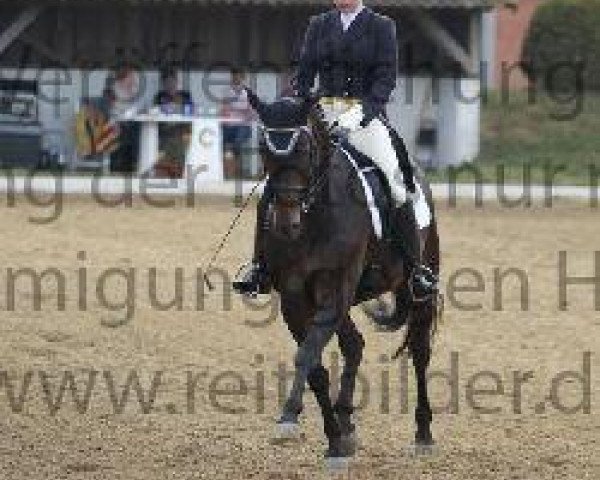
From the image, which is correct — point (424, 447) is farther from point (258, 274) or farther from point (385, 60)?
point (385, 60)

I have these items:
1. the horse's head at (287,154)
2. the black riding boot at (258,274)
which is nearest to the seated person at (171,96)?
the black riding boot at (258,274)

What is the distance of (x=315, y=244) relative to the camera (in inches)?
359

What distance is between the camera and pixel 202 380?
1247cm

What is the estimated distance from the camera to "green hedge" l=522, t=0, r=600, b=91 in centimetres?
3456

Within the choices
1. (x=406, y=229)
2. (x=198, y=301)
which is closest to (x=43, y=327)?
(x=198, y=301)

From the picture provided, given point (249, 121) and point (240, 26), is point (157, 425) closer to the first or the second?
point (249, 121)

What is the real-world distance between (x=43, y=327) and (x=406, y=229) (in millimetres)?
5211

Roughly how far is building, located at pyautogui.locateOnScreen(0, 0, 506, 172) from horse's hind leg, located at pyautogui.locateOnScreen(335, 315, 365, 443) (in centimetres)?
2152

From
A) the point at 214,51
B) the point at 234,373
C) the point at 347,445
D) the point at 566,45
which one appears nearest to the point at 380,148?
the point at 347,445

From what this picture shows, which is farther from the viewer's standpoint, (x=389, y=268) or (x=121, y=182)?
(x=121, y=182)

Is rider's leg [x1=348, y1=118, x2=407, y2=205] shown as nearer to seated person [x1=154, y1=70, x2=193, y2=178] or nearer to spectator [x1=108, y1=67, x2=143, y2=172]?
seated person [x1=154, y1=70, x2=193, y2=178]

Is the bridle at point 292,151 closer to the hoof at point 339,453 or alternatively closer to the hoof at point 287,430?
the hoof at point 287,430

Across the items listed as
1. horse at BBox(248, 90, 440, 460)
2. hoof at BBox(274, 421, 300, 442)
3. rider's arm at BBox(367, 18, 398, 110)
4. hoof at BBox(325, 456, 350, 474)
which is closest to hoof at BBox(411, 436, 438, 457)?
horse at BBox(248, 90, 440, 460)

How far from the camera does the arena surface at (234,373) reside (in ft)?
31.8
